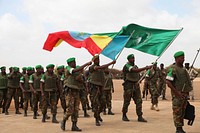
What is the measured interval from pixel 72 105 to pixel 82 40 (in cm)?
371

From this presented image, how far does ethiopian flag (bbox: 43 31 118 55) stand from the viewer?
36.1ft

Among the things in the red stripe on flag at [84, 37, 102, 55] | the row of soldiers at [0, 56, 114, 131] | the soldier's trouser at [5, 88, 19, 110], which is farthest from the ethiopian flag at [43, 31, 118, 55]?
the soldier's trouser at [5, 88, 19, 110]

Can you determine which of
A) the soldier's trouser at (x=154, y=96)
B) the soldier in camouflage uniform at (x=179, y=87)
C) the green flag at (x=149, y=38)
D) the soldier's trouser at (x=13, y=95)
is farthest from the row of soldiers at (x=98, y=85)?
the soldier's trouser at (x=154, y=96)

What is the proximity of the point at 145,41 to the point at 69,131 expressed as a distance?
3.94 meters

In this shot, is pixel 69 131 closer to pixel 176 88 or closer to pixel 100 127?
pixel 100 127

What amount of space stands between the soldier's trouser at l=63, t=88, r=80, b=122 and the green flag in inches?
111

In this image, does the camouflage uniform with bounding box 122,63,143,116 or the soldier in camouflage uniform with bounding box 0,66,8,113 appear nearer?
the camouflage uniform with bounding box 122,63,143,116

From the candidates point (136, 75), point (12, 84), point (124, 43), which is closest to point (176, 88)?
point (136, 75)

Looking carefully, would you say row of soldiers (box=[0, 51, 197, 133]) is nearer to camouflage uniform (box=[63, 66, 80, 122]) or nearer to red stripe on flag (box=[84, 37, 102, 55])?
camouflage uniform (box=[63, 66, 80, 122])

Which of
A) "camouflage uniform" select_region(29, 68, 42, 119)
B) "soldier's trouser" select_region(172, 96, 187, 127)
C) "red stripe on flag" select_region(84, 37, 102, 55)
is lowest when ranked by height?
"soldier's trouser" select_region(172, 96, 187, 127)

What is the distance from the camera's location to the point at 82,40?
11.8m

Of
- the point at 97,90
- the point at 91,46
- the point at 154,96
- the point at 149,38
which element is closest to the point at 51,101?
the point at 97,90

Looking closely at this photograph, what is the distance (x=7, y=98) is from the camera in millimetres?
13383

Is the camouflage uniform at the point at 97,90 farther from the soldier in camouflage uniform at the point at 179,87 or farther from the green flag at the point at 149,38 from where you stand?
the soldier in camouflage uniform at the point at 179,87
